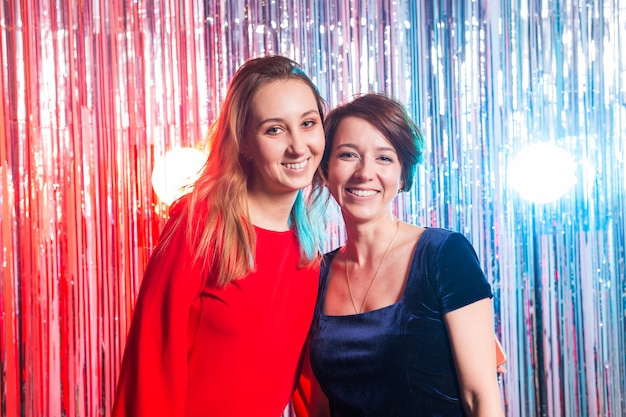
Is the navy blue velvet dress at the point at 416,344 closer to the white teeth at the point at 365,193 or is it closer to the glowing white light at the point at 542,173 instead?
the white teeth at the point at 365,193

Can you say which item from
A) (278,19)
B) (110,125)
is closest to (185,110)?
(110,125)

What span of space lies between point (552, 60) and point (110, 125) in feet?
4.71

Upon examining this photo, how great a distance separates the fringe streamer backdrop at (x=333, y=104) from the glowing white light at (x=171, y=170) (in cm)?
3

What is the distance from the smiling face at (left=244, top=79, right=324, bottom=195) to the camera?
4.65 ft

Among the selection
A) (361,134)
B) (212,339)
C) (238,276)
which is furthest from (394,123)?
(212,339)

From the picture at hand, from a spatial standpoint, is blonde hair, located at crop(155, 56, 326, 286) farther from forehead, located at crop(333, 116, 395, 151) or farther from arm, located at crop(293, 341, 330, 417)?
arm, located at crop(293, 341, 330, 417)

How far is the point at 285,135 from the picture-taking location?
1436mm

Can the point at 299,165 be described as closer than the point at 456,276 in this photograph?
No

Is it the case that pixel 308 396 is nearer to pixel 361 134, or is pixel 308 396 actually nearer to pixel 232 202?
pixel 232 202

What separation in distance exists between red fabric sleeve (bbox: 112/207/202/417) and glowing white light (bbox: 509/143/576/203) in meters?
1.25

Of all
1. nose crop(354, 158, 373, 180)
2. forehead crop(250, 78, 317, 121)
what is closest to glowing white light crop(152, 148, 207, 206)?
forehead crop(250, 78, 317, 121)

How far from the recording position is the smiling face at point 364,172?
140cm

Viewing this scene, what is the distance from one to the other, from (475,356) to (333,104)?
44.9 inches

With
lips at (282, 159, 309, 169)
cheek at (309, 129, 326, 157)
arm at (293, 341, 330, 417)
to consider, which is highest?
cheek at (309, 129, 326, 157)
